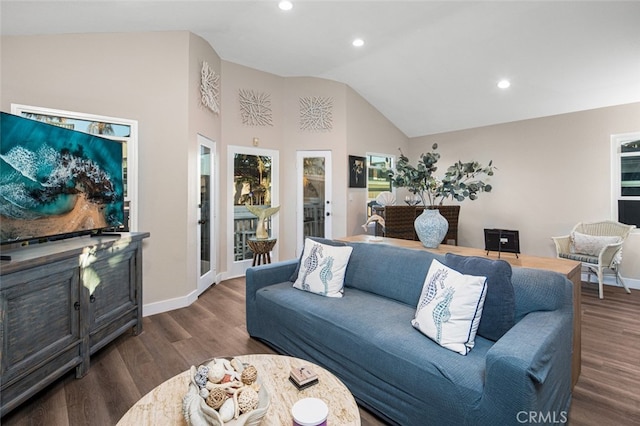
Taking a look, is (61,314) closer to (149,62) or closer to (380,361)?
(380,361)

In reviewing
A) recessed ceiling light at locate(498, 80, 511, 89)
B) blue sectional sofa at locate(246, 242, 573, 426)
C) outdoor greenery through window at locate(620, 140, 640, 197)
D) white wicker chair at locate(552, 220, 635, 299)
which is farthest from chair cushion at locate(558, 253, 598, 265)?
blue sectional sofa at locate(246, 242, 573, 426)

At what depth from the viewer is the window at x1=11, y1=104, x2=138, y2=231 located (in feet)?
9.40

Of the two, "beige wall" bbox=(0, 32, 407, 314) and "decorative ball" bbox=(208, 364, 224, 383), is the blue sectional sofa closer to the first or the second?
"decorative ball" bbox=(208, 364, 224, 383)

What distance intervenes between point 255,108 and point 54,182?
3.18 m

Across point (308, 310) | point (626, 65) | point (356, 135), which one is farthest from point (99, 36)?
point (626, 65)

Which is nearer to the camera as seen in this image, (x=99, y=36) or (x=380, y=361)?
(x=380, y=361)

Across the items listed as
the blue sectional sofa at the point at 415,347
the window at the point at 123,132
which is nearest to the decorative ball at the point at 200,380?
the blue sectional sofa at the point at 415,347

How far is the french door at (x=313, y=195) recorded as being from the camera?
17.3 ft

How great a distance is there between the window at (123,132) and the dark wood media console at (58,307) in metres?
0.57

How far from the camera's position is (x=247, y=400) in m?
1.07

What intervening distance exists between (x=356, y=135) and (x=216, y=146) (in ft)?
7.85

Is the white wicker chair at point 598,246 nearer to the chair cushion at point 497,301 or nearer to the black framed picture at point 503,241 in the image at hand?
the black framed picture at point 503,241

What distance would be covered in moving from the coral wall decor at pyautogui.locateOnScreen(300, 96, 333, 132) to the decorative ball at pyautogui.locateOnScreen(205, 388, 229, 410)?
464 cm

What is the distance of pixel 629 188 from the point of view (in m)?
4.31
